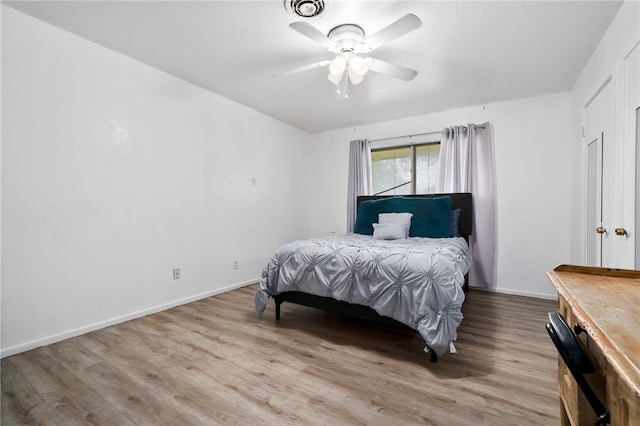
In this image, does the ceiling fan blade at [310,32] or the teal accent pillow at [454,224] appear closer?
the ceiling fan blade at [310,32]

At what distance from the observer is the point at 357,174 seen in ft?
14.8

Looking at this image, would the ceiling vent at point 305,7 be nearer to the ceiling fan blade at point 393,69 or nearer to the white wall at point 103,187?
the ceiling fan blade at point 393,69

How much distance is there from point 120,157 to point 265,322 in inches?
78.3

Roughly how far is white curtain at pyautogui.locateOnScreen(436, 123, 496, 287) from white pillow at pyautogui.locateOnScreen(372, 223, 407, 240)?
1.08 metres

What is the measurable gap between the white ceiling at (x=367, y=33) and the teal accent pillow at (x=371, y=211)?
52.4 inches

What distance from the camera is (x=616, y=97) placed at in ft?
6.36

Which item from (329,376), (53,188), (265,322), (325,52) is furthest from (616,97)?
(53,188)

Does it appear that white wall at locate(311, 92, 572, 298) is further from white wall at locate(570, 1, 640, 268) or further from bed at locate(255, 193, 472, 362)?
bed at locate(255, 193, 472, 362)

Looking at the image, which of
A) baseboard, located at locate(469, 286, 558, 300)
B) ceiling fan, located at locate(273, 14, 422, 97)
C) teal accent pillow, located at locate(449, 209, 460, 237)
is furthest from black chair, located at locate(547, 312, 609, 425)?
baseboard, located at locate(469, 286, 558, 300)

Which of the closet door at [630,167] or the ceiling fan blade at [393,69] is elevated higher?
the ceiling fan blade at [393,69]

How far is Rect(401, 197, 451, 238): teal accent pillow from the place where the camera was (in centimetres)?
329

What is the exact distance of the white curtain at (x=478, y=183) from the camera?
11.6 ft

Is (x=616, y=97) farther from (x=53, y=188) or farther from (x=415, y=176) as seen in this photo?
(x=53, y=188)

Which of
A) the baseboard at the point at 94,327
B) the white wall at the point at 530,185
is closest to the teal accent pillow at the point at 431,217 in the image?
the white wall at the point at 530,185
